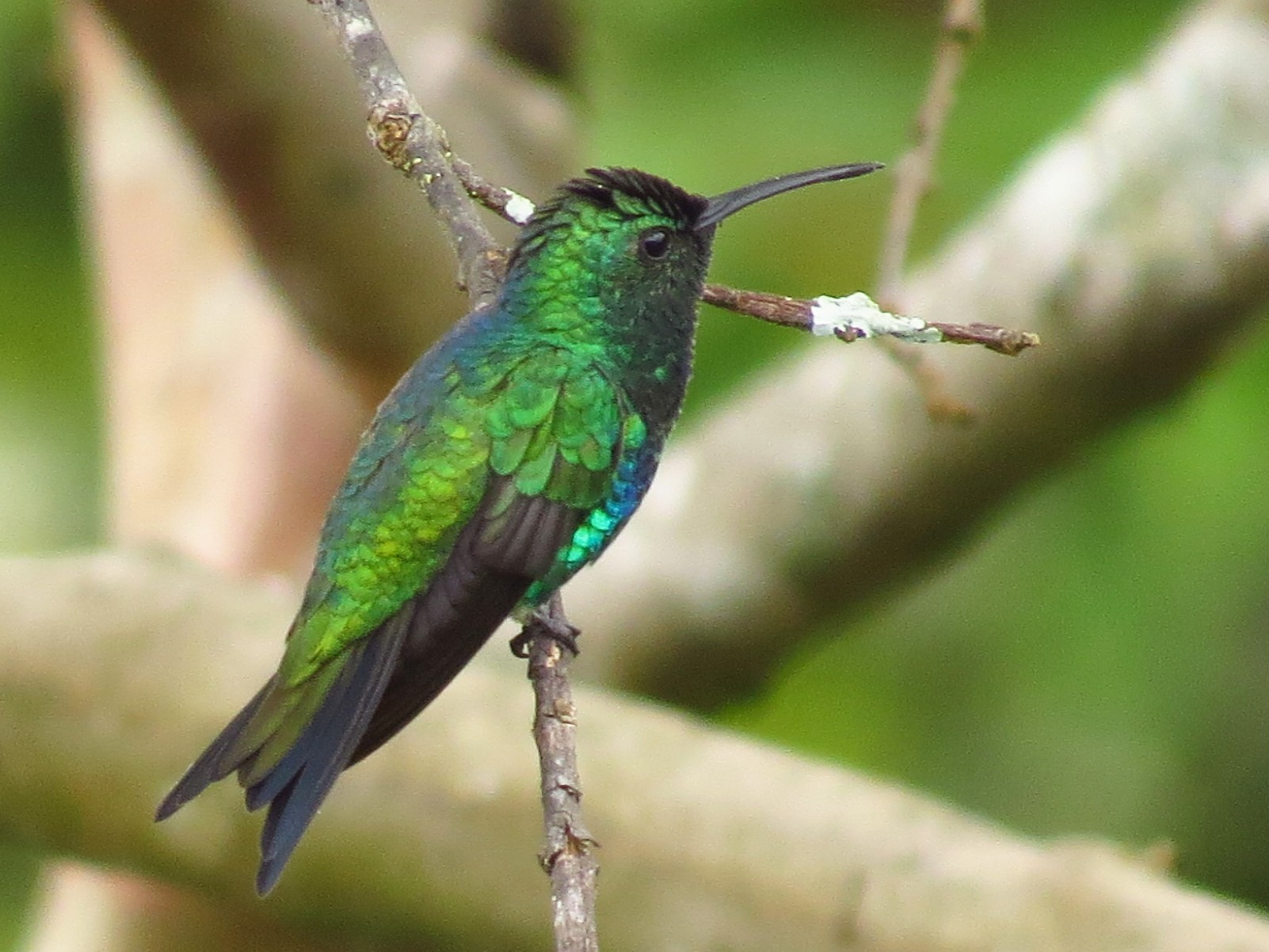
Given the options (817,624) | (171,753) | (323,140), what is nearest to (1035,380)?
(817,624)

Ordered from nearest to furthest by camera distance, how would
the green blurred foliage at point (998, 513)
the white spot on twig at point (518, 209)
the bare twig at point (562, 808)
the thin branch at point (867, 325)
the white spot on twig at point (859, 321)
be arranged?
1. the bare twig at point (562, 808)
2. the thin branch at point (867, 325)
3. the white spot on twig at point (859, 321)
4. the white spot on twig at point (518, 209)
5. the green blurred foliage at point (998, 513)

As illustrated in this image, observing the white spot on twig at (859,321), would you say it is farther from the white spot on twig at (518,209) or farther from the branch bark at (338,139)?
the branch bark at (338,139)

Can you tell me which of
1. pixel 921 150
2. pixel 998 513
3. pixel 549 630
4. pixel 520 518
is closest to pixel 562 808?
pixel 549 630

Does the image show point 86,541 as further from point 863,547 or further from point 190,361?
point 863,547

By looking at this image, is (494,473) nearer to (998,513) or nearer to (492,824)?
(492,824)

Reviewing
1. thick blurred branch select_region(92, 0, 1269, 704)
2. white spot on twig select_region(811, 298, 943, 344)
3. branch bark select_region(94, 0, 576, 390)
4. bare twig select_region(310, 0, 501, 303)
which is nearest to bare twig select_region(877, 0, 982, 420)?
white spot on twig select_region(811, 298, 943, 344)

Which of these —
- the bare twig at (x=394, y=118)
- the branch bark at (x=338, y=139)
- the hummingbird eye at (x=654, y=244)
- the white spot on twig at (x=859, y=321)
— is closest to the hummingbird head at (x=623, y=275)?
the hummingbird eye at (x=654, y=244)

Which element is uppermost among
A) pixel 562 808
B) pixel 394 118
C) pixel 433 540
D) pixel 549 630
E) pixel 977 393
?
pixel 977 393
